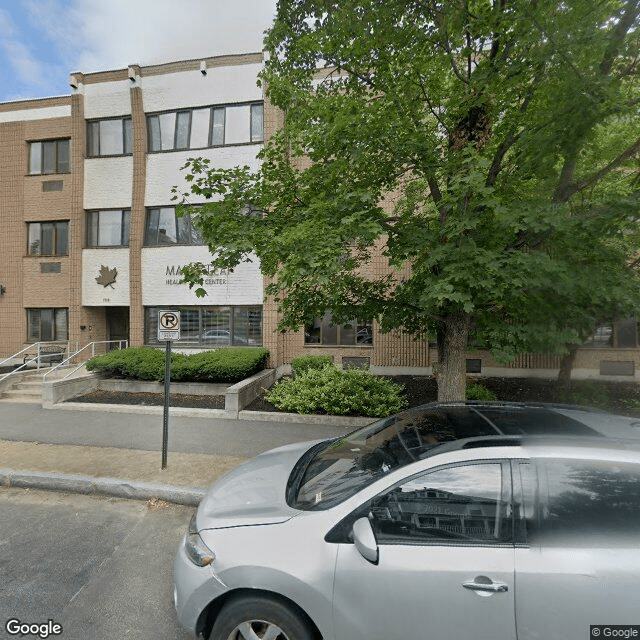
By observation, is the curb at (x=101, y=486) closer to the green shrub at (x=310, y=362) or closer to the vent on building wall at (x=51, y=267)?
the green shrub at (x=310, y=362)

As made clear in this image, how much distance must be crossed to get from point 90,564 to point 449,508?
3.31 m

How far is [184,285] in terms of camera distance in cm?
1281

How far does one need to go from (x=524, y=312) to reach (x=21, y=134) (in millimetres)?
18569

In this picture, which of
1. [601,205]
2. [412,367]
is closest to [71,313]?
[412,367]

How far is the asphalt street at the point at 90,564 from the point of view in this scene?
2.70m

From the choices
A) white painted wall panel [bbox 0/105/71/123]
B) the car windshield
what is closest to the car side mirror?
the car windshield

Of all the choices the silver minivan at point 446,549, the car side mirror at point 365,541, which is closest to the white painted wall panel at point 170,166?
the silver minivan at point 446,549

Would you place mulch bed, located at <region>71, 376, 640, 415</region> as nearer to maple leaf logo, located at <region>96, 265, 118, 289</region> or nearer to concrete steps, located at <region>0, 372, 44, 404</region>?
concrete steps, located at <region>0, 372, 44, 404</region>

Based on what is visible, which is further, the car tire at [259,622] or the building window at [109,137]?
the building window at [109,137]

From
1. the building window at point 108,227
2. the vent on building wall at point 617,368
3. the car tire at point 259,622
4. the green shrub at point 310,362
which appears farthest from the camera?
the building window at point 108,227

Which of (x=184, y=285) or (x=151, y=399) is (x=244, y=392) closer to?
(x=151, y=399)

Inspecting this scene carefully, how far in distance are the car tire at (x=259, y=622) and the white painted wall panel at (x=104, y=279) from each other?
13.2m

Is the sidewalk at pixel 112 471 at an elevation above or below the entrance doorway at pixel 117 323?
below

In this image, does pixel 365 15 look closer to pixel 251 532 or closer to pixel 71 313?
pixel 251 532
